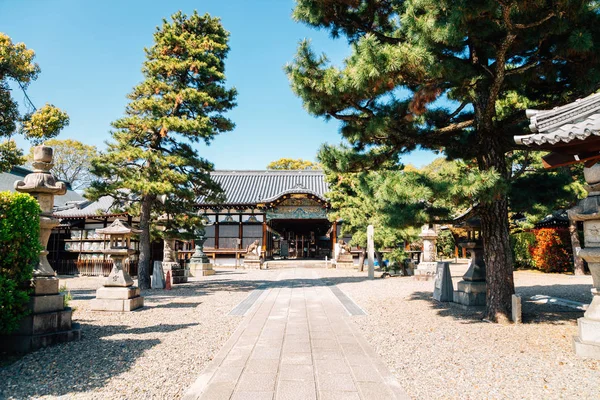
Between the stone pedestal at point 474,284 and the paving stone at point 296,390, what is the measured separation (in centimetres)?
528

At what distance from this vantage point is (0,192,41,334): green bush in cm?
420

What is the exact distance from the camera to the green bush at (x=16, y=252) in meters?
4.20

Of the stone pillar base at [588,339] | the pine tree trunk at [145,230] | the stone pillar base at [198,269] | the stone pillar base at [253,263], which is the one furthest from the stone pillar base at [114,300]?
the stone pillar base at [253,263]

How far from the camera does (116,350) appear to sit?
461cm

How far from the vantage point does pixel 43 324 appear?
475 cm

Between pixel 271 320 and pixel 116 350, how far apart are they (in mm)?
2630

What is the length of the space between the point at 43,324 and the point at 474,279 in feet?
25.0

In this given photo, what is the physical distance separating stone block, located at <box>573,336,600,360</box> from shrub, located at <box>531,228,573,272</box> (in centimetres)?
1491

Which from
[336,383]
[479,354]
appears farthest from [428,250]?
[336,383]

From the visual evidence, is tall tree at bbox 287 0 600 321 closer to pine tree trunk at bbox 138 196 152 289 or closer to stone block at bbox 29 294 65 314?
stone block at bbox 29 294 65 314

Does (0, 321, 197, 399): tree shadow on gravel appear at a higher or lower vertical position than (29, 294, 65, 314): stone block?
lower

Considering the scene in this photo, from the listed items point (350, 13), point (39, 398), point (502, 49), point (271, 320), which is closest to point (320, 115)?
point (350, 13)

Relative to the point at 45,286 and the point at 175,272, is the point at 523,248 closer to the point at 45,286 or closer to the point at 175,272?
the point at 175,272

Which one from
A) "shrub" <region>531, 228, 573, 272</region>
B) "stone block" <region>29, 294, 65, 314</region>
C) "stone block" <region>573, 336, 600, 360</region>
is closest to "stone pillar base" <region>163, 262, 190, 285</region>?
"stone block" <region>29, 294, 65, 314</region>
